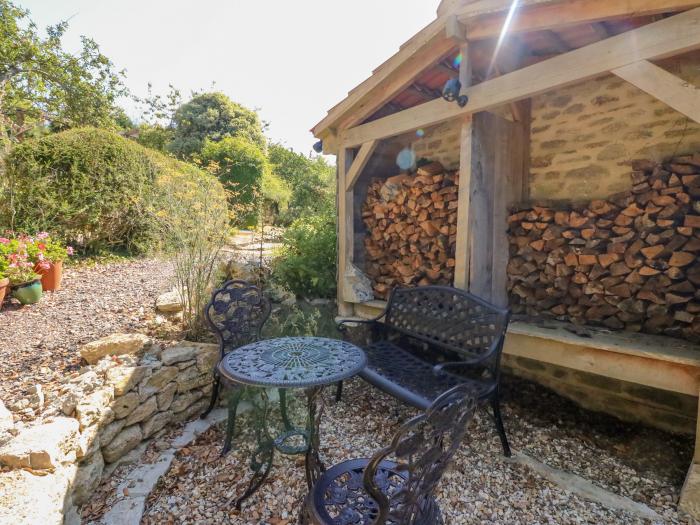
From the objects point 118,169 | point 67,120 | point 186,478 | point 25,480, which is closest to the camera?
point 25,480

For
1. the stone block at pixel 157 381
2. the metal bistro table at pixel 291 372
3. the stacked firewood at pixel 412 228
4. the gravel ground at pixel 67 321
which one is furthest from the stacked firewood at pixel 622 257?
the gravel ground at pixel 67 321

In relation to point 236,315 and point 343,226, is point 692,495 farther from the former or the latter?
point 343,226

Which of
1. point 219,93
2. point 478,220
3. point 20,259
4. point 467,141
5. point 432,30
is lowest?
point 20,259

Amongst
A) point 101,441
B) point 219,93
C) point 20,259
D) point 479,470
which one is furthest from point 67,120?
point 479,470

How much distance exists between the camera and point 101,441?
7.07 ft

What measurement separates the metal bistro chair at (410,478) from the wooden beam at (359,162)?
8.61ft

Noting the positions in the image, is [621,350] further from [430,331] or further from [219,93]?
[219,93]

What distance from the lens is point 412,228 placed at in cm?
359

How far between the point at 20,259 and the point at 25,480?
11.1 feet

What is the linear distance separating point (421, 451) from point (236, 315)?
210cm

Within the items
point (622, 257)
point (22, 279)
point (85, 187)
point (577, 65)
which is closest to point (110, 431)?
point (22, 279)

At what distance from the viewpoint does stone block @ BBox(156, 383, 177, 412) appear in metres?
2.57

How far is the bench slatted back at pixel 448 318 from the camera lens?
8.27 ft

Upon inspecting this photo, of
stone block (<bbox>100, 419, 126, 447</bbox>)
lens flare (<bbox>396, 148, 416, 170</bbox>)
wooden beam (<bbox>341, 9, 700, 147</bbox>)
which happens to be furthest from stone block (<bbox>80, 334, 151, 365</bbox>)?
lens flare (<bbox>396, 148, 416, 170</bbox>)
